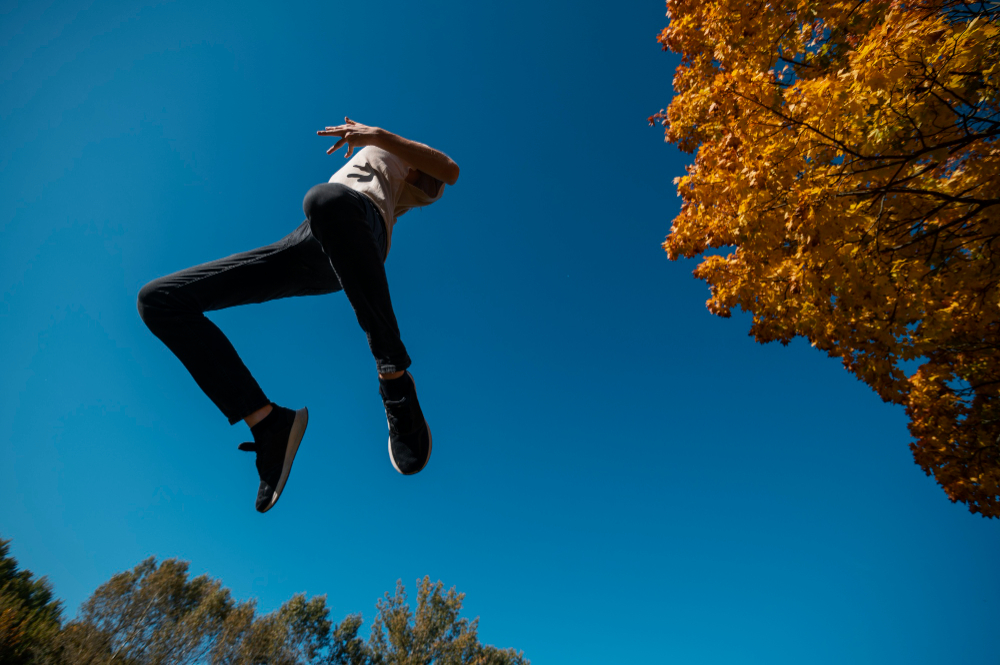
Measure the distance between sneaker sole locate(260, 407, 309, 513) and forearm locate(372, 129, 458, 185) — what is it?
5.16ft

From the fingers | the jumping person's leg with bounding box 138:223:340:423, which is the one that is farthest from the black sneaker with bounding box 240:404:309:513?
the fingers

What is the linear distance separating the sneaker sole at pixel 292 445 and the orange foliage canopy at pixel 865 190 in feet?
15.4

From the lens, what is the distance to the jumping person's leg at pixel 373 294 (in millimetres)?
1750

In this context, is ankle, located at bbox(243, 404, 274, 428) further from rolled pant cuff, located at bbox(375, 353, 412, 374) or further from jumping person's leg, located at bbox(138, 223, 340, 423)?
rolled pant cuff, located at bbox(375, 353, 412, 374)

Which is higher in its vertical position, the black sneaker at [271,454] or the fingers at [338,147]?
the fingers at [338,147]

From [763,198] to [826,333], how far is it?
209 cm

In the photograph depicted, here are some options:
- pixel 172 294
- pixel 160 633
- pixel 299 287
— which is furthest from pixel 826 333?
pixel 160 633

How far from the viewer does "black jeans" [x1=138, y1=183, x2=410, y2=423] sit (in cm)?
178

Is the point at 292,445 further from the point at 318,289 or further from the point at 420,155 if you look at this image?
the point at 420,155

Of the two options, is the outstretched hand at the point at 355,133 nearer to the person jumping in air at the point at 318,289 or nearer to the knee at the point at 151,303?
the person jumping in air at the point at 318,289

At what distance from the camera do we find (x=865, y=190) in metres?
4.22

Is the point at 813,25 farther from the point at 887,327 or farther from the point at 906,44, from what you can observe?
the point at 887,327

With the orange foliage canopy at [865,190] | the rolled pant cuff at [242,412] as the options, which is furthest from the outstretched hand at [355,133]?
the orange foliage canopy at [865,190]

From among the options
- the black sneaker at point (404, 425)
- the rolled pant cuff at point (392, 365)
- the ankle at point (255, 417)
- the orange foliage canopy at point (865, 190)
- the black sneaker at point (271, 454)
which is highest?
the orange foliage canopy at point (865, 190)
